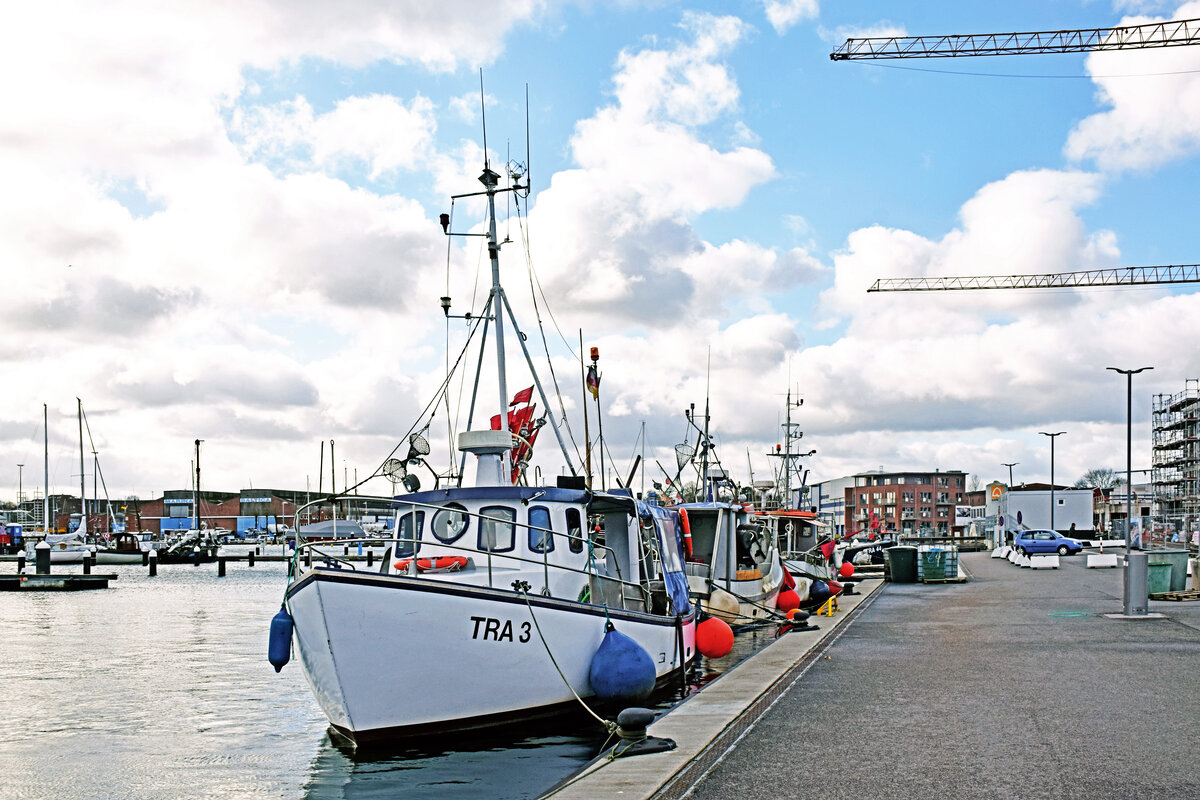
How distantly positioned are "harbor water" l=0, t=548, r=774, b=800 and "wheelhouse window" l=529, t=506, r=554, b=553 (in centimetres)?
248

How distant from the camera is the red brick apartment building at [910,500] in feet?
609

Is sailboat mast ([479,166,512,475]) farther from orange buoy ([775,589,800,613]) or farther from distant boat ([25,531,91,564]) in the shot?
distant boat ([25,531,91,564])

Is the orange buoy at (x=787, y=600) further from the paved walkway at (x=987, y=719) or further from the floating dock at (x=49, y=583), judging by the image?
the floating dock at (x=49, y=583)

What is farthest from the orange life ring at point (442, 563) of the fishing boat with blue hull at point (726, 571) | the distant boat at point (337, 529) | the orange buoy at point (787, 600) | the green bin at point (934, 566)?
the distant boat at point (337, 529)

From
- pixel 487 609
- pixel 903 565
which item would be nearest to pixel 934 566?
pixel 903 565

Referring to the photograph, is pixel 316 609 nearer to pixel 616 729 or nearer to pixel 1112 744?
pixel 616 729

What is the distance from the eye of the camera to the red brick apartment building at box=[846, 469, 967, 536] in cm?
18562

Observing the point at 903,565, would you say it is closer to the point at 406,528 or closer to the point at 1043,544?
the point at 1043,544

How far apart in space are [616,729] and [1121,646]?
10771mm

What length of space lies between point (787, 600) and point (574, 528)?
17.3 m

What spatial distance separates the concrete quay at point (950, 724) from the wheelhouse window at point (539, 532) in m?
3.02

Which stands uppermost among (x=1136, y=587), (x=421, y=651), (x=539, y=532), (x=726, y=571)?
(x=539, y=532)

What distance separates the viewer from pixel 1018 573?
46.7m

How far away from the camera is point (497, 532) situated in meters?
16.0
